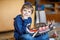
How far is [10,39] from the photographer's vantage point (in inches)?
69.2

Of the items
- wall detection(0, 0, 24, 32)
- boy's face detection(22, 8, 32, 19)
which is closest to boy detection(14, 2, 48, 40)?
boy's face detection(22, 8, 32, 19)

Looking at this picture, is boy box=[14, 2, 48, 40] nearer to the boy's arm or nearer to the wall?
the boy's arm

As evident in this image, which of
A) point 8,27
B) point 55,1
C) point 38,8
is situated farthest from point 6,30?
point 55,1

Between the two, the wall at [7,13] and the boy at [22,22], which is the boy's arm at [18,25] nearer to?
the boy at [22,22]

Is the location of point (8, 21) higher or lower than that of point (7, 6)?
lower

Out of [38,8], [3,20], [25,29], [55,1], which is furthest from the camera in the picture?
[55,1]

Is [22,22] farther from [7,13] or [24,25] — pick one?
[7,13]

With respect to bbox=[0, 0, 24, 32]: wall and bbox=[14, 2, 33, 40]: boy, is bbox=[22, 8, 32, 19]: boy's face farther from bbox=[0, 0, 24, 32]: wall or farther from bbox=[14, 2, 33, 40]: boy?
bbox=[0, 0, 24, 32]: wall

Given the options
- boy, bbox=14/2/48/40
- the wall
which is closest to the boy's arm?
boy, bbox=14/2/48/40

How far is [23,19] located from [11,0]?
71 centimetres

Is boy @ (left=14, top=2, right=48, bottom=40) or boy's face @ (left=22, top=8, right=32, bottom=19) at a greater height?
boy's face @ (left=22, top=8, right=32, bottom=19)

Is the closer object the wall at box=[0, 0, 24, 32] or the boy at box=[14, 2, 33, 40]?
the boy at box=[14, 2, 33, 40]

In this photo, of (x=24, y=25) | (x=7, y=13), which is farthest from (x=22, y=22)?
(x=7, y=13)

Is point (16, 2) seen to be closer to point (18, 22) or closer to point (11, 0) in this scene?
point (11, 0)
